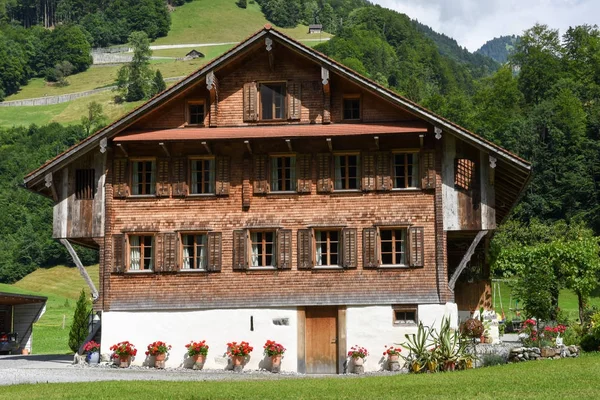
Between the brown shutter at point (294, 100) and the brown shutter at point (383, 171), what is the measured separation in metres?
3.11

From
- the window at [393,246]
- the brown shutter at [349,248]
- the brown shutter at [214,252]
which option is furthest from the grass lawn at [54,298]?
the window at [393,246]

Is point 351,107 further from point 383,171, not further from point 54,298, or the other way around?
point 54,298

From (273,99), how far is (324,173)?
319cm

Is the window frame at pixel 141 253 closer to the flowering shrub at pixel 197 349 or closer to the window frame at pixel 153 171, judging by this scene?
the window frame at pixel 153 171

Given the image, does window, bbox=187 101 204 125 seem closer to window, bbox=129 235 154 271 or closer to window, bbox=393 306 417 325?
window, bbox=129 235 154 271

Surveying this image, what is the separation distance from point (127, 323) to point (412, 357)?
9597 mm

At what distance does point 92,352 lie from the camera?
3447cm

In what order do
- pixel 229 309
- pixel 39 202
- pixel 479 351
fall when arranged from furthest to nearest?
pixel 39 202 < pixel 229 309 < pixel 479 351

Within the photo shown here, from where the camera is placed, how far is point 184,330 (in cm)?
3400

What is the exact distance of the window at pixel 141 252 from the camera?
1369 inches

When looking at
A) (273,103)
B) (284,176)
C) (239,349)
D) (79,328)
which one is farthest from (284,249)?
(79,328)

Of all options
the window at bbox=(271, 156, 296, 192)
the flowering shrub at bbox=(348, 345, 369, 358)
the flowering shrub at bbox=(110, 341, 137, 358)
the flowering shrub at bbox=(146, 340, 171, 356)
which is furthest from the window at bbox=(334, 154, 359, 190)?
the flowering shrub at bbox=(110, 341, 137, 358)

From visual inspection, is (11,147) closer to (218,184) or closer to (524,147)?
(524,147)

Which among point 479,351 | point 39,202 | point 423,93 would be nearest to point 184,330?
point 479,351
